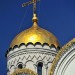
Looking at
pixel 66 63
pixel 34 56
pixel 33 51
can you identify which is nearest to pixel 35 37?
pixel 33 51

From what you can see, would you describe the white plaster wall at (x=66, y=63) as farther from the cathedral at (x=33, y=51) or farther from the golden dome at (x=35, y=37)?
the golden dome at (x=35, y=37)

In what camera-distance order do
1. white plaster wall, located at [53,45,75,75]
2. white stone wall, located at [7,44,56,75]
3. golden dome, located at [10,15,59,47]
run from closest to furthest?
white plaster wall, located at [53,45,75,75]
white stone wall, located at [7,44,56,75]
golden dome, located at [10,15,59,47]

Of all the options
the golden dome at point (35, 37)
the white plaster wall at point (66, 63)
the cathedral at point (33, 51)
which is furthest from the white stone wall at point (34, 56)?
the white plaster wall at point (66, 63)

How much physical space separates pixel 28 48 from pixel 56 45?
4.04ft

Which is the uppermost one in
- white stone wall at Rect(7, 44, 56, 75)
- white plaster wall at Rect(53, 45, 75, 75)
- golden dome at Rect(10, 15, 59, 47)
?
golden dome at Rect(10, 15, 59, 47)

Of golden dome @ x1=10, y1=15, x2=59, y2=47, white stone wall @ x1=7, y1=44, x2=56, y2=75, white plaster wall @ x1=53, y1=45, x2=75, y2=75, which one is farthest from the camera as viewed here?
golden dome @ x1=10, y1=15, x2=59, y2=47

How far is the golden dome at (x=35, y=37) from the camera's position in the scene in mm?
17344

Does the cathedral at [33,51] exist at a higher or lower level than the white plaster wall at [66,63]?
higher

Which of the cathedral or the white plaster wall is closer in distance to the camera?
the white plaster wall

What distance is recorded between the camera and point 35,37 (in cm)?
1736

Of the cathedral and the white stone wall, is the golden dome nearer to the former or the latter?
the cathedral

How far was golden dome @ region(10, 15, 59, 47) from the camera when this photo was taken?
1734cm

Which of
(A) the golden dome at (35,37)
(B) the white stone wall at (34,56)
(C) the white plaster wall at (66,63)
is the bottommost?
(C) the white plaster wall at (66,63)

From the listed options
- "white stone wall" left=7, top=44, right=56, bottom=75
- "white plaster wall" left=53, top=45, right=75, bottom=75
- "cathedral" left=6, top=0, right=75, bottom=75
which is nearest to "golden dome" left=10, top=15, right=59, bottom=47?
"cathedral" left=6, top=0, right=75, bottom=75
